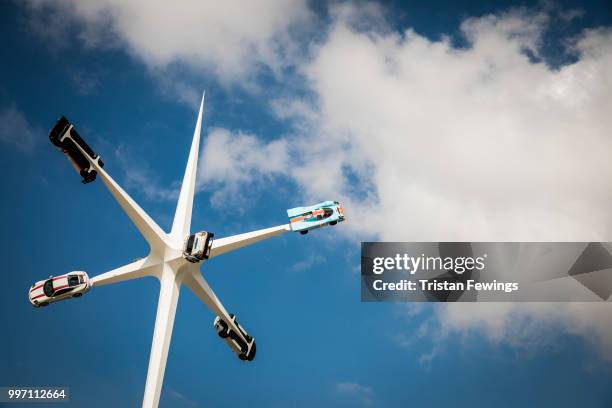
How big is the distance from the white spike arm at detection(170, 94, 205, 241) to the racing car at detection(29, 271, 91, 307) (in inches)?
253

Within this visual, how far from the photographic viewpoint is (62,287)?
171ft

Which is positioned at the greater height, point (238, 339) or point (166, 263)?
point (166, 263)

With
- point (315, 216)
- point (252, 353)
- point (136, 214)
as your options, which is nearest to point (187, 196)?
point (136, 214)

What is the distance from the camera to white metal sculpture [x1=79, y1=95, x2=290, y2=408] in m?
50.7

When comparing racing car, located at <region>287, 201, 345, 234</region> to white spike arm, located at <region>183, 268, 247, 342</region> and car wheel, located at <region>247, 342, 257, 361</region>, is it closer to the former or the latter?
white spike arm, located at <region>183, 268, 247, 342</region>

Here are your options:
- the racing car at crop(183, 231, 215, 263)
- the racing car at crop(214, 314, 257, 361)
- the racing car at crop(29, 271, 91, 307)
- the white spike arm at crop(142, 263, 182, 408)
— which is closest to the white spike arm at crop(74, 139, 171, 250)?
the white spike arm at crop(142, 263, 182, 408)

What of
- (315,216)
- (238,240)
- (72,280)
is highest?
(315,216)

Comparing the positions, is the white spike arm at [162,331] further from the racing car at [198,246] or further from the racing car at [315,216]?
the racing car at [315,216]

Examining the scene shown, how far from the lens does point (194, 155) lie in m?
57.1

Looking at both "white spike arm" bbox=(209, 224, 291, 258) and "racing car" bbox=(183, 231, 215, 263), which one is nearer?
"racing car" bbox=(183, 231, 215, 263)

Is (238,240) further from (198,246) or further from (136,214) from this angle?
(136,214)

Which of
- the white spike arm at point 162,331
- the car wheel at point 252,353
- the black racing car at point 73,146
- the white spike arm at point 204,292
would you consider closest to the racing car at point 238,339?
the car wheel at point 252,353

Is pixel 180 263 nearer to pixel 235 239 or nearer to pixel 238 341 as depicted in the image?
pixel 235 239

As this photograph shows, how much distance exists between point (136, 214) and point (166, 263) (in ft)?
12.1
